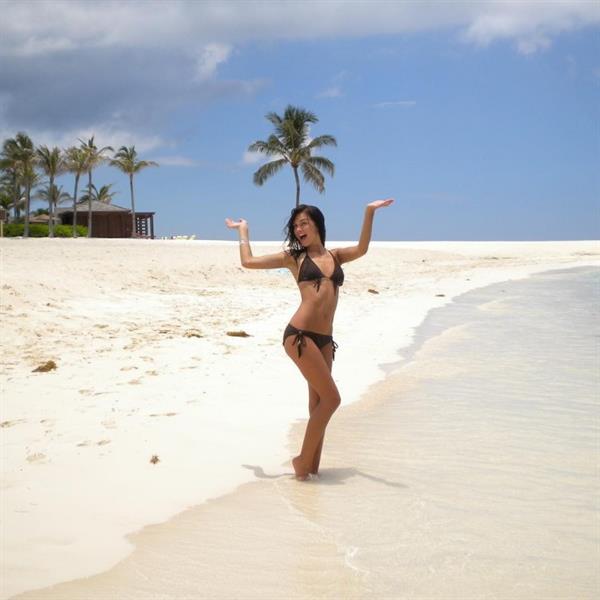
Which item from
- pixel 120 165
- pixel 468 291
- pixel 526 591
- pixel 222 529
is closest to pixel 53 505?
pixel 222 529

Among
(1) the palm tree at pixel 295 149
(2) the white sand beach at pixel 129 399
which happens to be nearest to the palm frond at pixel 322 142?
(1) the palm tree at pixel 295 149

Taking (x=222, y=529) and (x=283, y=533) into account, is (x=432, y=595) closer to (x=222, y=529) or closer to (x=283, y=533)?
(x=283, y=533)

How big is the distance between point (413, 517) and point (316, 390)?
0.96m

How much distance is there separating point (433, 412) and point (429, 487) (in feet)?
6.99

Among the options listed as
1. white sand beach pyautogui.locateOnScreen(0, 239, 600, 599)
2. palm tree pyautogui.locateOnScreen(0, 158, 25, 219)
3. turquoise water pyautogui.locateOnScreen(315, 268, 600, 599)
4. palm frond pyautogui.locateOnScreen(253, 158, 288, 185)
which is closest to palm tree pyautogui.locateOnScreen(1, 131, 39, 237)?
palm tree pyautogui.locateOnScreen(0, 158, 25, 219)

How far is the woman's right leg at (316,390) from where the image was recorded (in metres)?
4.41

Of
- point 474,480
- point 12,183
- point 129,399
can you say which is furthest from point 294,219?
point 12,183

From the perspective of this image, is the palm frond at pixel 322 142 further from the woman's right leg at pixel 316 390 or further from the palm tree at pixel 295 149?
the woman's right leg at pixel 316 390

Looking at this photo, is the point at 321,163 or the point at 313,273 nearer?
the point at 313,273

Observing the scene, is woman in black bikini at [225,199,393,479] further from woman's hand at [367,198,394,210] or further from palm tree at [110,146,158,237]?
palm tree at [110,146,158,237]

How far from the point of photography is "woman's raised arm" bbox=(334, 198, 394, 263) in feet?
15.2

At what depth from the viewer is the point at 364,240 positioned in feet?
15.3

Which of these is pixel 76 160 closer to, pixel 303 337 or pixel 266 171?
pixel 266 171

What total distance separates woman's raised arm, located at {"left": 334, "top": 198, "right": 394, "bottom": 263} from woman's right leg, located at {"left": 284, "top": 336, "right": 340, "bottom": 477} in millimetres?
614
